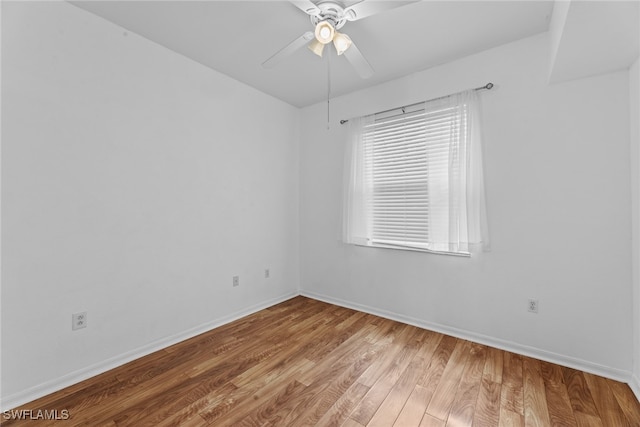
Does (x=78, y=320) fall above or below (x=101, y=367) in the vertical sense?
above

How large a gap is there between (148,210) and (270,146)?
160 centimetres

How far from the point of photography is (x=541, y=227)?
2168 mm

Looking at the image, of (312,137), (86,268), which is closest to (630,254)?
(312,137)

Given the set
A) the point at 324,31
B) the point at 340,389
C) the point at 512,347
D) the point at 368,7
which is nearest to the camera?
the point at 368,7

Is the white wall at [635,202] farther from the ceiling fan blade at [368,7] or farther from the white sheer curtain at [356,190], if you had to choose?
the white sheer curtain at [356,190]

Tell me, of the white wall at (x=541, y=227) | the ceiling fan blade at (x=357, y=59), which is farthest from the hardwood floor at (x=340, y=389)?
the ceiling fan blade at (x=357, y=59)

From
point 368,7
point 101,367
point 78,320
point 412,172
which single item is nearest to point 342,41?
point 368,7

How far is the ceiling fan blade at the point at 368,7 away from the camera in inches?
57.7

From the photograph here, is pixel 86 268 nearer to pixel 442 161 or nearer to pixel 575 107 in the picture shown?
pixel 442 161

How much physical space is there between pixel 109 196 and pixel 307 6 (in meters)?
1.93

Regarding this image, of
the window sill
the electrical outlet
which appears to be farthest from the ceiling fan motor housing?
the electrical outlet

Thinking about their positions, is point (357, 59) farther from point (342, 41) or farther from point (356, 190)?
point (356, 190)

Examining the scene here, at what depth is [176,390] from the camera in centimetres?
180

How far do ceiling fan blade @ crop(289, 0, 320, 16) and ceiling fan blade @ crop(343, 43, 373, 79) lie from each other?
1.02ft
